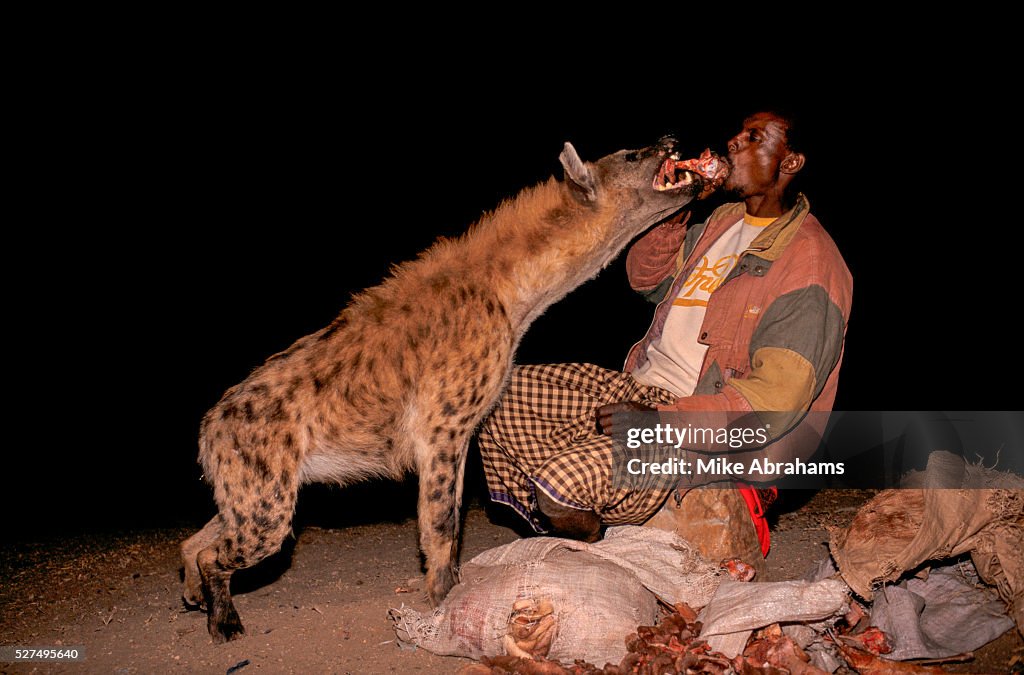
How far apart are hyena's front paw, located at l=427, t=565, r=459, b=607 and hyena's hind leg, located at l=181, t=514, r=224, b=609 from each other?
2.07 feet

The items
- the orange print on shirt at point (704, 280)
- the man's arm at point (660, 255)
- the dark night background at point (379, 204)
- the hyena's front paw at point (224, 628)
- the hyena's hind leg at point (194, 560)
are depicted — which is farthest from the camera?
the dark night background at point (379, 204)

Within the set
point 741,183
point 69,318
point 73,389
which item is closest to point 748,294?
point 741,183

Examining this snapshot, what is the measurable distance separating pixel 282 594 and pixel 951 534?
1.99 m

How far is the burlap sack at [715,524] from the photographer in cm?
239

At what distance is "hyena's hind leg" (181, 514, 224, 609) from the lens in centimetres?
238

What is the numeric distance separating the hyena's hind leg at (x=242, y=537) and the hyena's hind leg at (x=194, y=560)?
0.36 ft

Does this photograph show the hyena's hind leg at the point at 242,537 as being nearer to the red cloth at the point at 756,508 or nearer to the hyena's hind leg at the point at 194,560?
the hyena's hind leg at the point at 194,560

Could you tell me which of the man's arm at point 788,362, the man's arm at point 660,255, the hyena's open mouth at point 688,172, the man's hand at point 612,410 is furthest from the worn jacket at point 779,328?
the man's arm at point 660,255

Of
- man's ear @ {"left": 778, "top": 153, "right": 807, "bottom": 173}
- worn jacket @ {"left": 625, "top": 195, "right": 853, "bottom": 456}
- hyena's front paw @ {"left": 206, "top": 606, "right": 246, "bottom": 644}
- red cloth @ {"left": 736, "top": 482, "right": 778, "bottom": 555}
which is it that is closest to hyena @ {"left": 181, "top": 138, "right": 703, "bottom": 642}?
hyena's front paw @ {"left": 206, "top": 606, "right": 246, "bottom": 644}

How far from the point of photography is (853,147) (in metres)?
10.6

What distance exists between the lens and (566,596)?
2.08m

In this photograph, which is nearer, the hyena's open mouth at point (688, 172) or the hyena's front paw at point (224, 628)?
the hyena's front paw at point (224, 628)

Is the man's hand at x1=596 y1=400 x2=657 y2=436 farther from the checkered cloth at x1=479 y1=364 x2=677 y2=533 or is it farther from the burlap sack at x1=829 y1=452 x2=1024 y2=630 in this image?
the burlap sack at x1=829 y1=452 x2=1024 y2=630

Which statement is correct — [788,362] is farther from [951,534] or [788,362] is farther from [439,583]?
[439,583]
